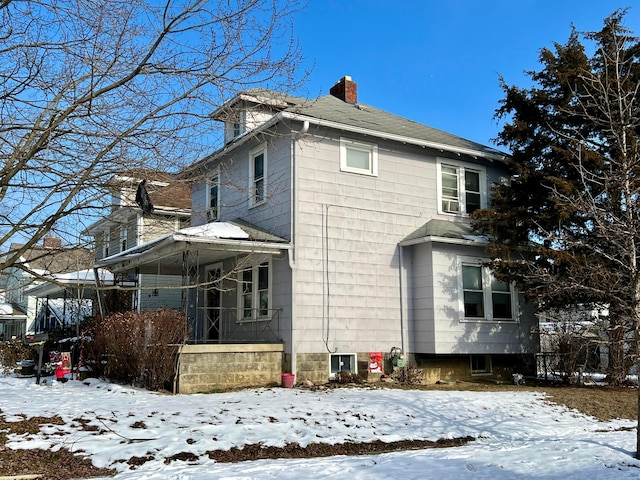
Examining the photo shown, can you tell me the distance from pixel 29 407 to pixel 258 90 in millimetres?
6496

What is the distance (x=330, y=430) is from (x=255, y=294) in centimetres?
636

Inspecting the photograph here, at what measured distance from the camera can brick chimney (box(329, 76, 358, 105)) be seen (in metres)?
18.4

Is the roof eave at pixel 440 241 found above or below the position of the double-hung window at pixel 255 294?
above

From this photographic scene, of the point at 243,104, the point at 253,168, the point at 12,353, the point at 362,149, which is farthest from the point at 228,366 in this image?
the point at 12,353

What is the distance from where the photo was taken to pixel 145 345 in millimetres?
11680

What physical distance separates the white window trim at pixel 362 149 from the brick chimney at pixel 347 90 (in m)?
3.88

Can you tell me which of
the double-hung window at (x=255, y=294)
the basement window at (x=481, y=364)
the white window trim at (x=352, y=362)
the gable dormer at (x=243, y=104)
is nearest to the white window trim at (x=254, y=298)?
Result: the double-hung window at (x=255, y=294)

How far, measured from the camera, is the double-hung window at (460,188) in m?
16.2

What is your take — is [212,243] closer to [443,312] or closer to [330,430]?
[330,430]

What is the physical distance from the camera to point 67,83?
5.80 m

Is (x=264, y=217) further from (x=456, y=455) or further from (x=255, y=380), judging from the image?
(x=456, y=455)

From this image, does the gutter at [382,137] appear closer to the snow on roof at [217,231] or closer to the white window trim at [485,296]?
the snow on roof at [217,231]

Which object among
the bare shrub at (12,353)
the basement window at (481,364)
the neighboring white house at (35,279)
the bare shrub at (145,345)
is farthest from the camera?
the bare shrub at (12,353)

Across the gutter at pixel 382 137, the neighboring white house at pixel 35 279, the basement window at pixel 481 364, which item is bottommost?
the basement window at pixel 481 364
